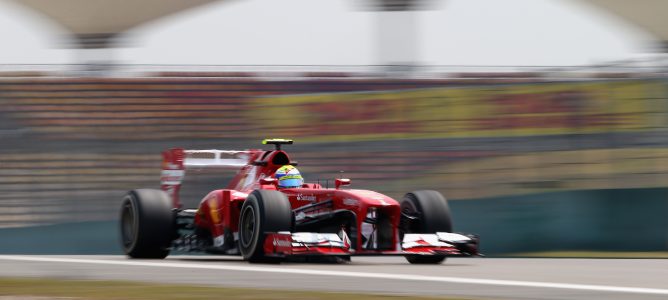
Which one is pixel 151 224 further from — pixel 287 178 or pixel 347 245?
pixel 347 245

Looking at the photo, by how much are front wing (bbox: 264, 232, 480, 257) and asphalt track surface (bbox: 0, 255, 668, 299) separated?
0.19m

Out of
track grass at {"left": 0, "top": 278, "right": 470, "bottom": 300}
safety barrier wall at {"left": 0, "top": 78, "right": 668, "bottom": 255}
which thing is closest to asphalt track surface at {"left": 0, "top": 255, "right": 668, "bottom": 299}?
track grass at {"left": 0, "top": 278, "right": 470, "bottom": 300}

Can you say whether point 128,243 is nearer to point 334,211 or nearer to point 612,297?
point 334,211

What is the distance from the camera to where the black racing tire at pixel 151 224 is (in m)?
15.3

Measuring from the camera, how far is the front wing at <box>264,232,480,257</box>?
1284 centimetres

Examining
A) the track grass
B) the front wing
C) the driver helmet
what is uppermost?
the driver helmet

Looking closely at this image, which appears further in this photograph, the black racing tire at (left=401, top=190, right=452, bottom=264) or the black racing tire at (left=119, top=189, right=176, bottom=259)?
the black racing tire at (left=119, top=189, right=176, bottom=259)

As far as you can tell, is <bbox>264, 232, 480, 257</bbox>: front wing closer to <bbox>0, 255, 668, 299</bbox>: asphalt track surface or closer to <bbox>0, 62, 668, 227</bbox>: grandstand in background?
<bbox>0, 255, 668, 299</bbox>: asphalt track surface

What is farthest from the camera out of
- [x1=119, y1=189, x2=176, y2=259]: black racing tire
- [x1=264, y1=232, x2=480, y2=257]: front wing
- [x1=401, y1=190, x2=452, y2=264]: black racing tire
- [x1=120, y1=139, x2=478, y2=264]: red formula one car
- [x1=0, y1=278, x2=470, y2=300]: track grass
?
[x1=119, y1=189, x2=176, y2=259]: black racing tire

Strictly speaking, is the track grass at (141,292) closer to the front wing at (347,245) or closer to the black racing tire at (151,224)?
the front wing at (347,245)

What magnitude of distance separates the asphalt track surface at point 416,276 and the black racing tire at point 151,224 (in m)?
1.42

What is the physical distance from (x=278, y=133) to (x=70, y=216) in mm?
4484

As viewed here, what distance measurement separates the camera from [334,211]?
13.8m

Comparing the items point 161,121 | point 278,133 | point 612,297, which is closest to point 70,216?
point 161,121
